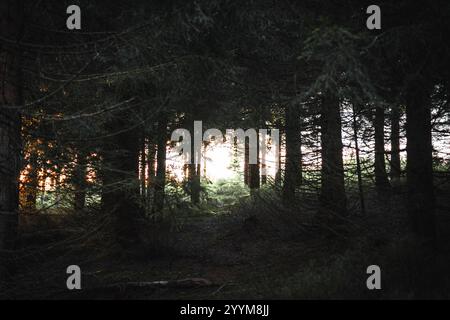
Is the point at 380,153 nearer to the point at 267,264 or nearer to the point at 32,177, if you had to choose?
the point at 267,264

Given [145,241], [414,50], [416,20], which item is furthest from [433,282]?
[145,241]

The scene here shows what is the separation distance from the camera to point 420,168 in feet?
21.3

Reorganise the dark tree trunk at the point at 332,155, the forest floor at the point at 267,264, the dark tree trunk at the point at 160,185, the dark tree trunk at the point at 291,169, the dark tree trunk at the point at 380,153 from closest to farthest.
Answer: the forest floor at the point at 267,264, the dark tree trunk at the point at 380,153, the dark tree trunk at the point at 291,169, the dark tree trunk at the point at 332,155, the dark tree trunk at the point at 160,185

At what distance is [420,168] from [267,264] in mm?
3863

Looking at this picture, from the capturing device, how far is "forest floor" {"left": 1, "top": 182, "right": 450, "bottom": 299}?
5.46 meters

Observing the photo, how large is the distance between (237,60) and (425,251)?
564cm

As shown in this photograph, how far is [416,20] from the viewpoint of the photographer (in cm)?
549

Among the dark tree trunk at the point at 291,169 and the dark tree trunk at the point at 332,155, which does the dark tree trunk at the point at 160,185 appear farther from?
the dark tree trunk at the point at 332,155

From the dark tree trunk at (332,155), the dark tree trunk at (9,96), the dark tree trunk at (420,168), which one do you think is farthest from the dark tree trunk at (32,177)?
the dark tree trunk at (420,168)

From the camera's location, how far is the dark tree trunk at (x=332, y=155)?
851 centimetres

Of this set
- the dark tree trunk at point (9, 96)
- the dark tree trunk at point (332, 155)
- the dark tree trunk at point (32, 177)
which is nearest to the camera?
the dark tree trunk at point (32, 177)

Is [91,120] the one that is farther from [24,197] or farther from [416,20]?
[24,197]

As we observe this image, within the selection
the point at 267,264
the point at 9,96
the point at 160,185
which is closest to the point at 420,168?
the point at 267,264

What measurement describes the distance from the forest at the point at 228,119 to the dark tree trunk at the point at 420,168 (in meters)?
0.02
